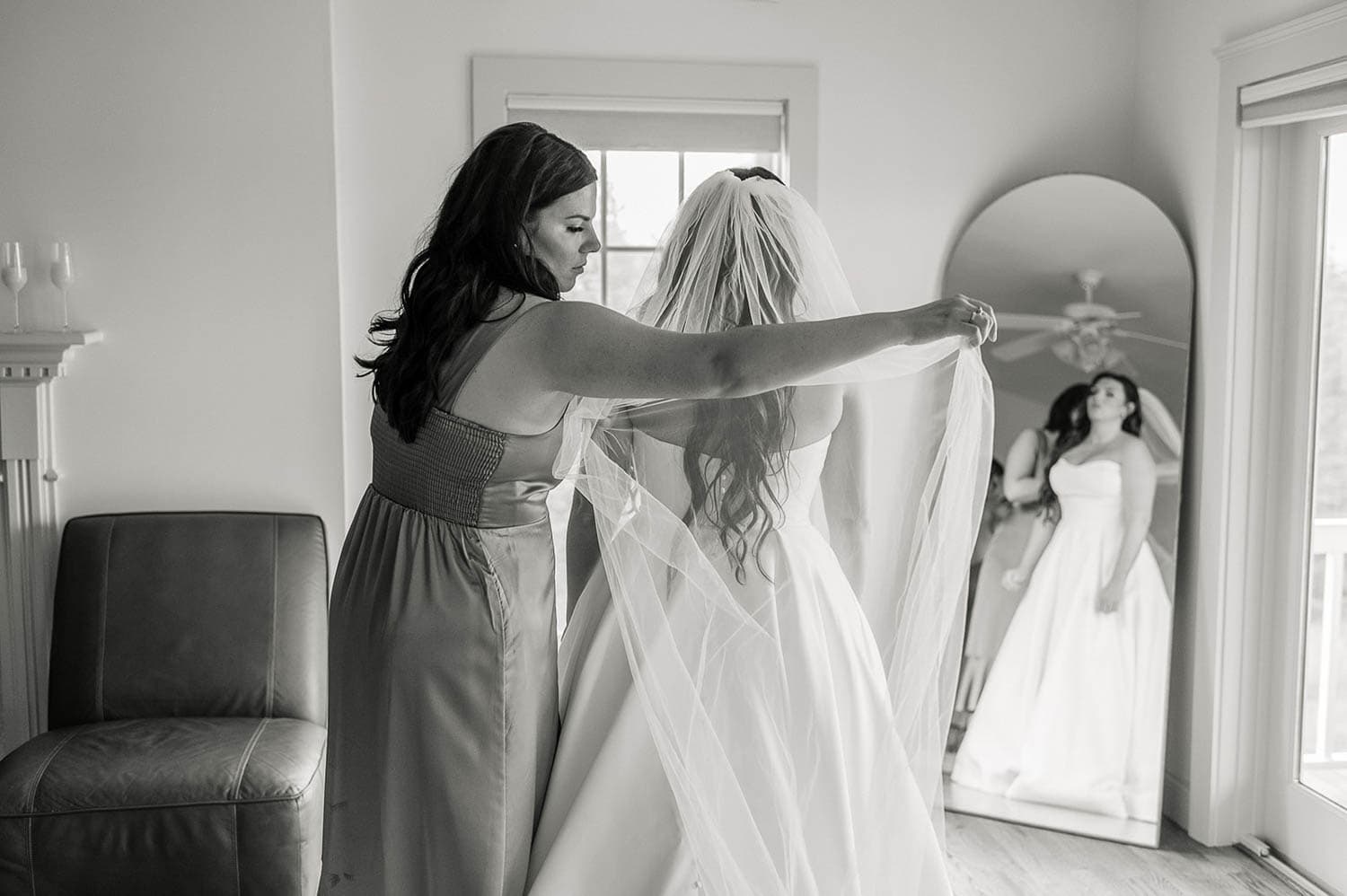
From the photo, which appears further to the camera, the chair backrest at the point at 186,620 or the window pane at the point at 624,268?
the window pane at the point at 624,268

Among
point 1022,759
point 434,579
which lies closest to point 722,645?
point 434,579

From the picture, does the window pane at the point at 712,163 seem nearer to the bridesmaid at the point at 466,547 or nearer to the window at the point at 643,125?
the window at the point at 643,125

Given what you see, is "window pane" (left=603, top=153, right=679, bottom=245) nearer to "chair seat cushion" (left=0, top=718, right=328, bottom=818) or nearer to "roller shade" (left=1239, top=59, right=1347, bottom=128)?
"roller shade" (left=1239, top=59, right=1347, bottom=128)

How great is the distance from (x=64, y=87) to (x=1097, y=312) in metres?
2.94

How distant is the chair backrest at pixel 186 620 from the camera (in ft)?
10.6

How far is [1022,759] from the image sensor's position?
3561 mm

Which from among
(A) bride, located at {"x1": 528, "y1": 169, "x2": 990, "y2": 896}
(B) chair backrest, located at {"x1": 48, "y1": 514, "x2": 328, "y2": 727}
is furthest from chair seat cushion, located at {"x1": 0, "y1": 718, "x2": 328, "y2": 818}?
(A) bride, located at {"x1": 528, "y1": 169, "x2": 990, "y2": 896}

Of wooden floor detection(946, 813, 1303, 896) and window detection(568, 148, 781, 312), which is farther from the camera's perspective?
window detection(568, 148, 781, 312)

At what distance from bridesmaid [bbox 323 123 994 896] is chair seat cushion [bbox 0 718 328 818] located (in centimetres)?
109

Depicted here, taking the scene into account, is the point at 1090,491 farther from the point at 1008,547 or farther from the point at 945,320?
the point at 945,320

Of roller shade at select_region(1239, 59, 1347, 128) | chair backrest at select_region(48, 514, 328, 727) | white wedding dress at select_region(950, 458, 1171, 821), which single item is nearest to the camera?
roller shade at select_region(1239, 59, 1347, 128)

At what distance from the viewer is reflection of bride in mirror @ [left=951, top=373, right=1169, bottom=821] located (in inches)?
137

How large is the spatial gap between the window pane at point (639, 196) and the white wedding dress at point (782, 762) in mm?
1932

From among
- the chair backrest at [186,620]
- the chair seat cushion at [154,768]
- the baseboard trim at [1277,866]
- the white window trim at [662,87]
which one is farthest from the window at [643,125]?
the baseboard trim at [1277,866]
